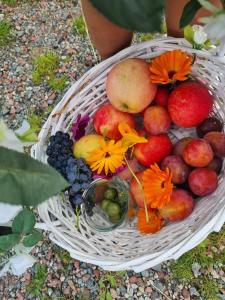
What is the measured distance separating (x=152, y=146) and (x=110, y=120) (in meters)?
0.12

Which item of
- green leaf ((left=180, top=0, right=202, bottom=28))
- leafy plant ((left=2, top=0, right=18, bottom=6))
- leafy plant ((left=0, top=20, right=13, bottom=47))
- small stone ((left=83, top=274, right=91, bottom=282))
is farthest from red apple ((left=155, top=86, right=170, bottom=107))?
leafy plant ((left=2, top=0, right=18, bottom=6))

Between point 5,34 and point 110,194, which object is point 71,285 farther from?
point 5,34

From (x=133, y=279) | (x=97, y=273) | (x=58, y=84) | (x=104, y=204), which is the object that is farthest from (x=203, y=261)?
(x=58, y=84)

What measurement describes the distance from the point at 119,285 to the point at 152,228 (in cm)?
36

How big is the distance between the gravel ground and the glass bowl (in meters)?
0.31

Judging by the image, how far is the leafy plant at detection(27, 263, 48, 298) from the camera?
1.41 m

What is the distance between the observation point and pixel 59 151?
1108 mm

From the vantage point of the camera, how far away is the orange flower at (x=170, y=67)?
1.07 meters

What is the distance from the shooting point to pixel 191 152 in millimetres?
1098

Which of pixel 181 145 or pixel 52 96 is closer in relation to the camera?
pixel 181 145

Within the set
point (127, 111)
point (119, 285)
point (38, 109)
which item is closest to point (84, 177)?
point (127, 111)

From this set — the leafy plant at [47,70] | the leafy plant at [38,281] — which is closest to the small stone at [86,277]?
the leafy plant at [38,281]

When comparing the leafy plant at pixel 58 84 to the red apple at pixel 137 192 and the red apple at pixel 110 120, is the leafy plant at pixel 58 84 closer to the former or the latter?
the red apple at pixel 110 120

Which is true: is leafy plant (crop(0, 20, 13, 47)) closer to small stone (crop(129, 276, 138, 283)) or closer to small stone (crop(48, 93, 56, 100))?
small stone (crop(48, 93, 56, 100))
